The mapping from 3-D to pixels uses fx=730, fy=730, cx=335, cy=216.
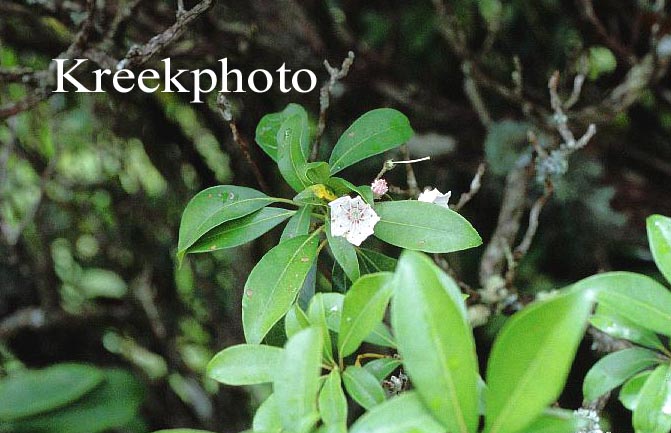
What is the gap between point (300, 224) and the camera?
2.51 ft

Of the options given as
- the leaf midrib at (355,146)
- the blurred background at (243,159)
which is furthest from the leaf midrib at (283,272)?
the blurred background at (243,159)

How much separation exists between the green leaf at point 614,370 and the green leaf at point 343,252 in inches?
10.1

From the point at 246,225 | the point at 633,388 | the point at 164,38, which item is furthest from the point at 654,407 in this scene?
the point at 164,38

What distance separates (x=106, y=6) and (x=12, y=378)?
0.90 meters

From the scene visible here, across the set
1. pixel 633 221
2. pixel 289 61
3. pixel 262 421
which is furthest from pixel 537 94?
pixel 262 421

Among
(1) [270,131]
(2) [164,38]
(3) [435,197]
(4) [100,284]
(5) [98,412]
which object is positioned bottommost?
(5) [98,412]

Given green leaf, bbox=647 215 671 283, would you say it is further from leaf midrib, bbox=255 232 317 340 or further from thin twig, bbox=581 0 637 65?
thin twig, bbox=581 0 637 65

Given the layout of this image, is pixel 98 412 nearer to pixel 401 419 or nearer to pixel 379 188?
pixel 379 188

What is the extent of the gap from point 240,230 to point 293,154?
0.34 ft

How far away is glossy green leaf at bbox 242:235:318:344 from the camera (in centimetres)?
70

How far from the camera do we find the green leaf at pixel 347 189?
699mm

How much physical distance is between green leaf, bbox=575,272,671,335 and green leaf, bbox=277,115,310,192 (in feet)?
0.96

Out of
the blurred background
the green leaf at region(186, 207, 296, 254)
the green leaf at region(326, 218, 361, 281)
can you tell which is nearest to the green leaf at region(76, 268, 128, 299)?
the blurred background

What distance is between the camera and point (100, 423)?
1.62m
